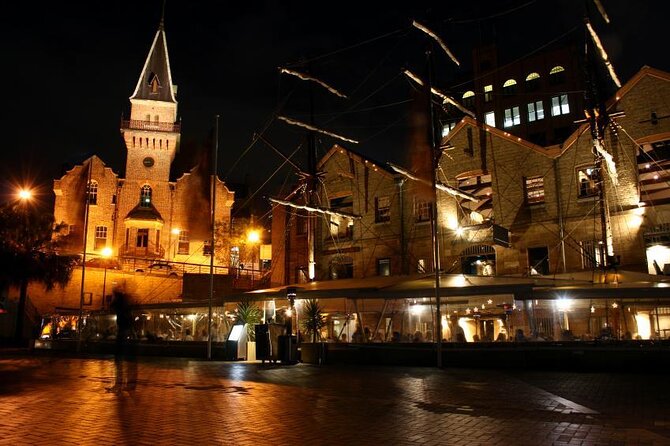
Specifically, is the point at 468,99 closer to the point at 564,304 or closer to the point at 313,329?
the point at 313,329

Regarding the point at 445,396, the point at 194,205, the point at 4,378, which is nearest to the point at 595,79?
the point at 445,396

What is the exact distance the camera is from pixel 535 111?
6419cm

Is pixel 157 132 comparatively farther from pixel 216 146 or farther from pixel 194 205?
pixel 216 146

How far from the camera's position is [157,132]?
65.7 meters

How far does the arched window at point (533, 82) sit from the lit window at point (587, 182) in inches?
1412

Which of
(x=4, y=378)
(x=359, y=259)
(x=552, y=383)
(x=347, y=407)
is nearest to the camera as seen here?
(x=347, y=407)

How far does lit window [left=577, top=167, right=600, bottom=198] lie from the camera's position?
30000 mm

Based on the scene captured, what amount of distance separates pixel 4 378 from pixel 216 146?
15109 mm

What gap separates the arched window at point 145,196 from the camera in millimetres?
63719

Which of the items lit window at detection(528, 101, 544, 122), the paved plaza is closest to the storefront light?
the paved plaza

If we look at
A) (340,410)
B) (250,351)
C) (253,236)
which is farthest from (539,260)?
(253,236)

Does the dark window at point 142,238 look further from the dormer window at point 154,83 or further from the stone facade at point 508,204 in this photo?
the stone facade at point 508,204

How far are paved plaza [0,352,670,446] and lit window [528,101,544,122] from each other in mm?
50387

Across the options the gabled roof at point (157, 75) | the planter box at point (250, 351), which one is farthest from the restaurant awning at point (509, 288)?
the gabled roof at point (157, 75)
